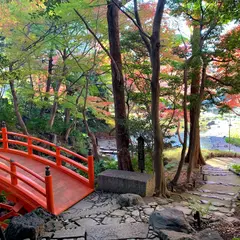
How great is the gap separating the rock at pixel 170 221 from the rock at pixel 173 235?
0.17m

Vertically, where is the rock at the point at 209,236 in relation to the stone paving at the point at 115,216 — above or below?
above

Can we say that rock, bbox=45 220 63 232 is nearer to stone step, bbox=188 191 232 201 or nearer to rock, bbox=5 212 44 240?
rock, bbox=5 212 44 240

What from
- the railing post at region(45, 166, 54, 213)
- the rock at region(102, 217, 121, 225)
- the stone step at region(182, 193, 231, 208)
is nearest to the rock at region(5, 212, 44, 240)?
the railing post at region(45, 166, 54, 213)

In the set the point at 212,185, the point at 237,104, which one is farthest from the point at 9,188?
the point at 237,104

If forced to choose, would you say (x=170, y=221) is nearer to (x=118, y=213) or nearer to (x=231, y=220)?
(x=118, y=213)

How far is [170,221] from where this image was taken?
3.43 meters

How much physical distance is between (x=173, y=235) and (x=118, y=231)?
85cm

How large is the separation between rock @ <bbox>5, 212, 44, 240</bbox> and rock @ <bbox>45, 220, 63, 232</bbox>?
0.19m

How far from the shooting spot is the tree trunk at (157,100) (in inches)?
174

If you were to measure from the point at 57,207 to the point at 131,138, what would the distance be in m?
2.64

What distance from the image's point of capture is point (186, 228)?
131 inches

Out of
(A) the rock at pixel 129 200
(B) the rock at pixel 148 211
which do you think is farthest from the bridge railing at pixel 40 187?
(B) the rock at pixel 148 211

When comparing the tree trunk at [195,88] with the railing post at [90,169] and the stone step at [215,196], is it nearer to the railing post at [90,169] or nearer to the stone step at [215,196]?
the stone step at [215,196]

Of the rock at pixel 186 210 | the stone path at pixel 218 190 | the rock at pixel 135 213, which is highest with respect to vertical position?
the rock at pixel 135 213
